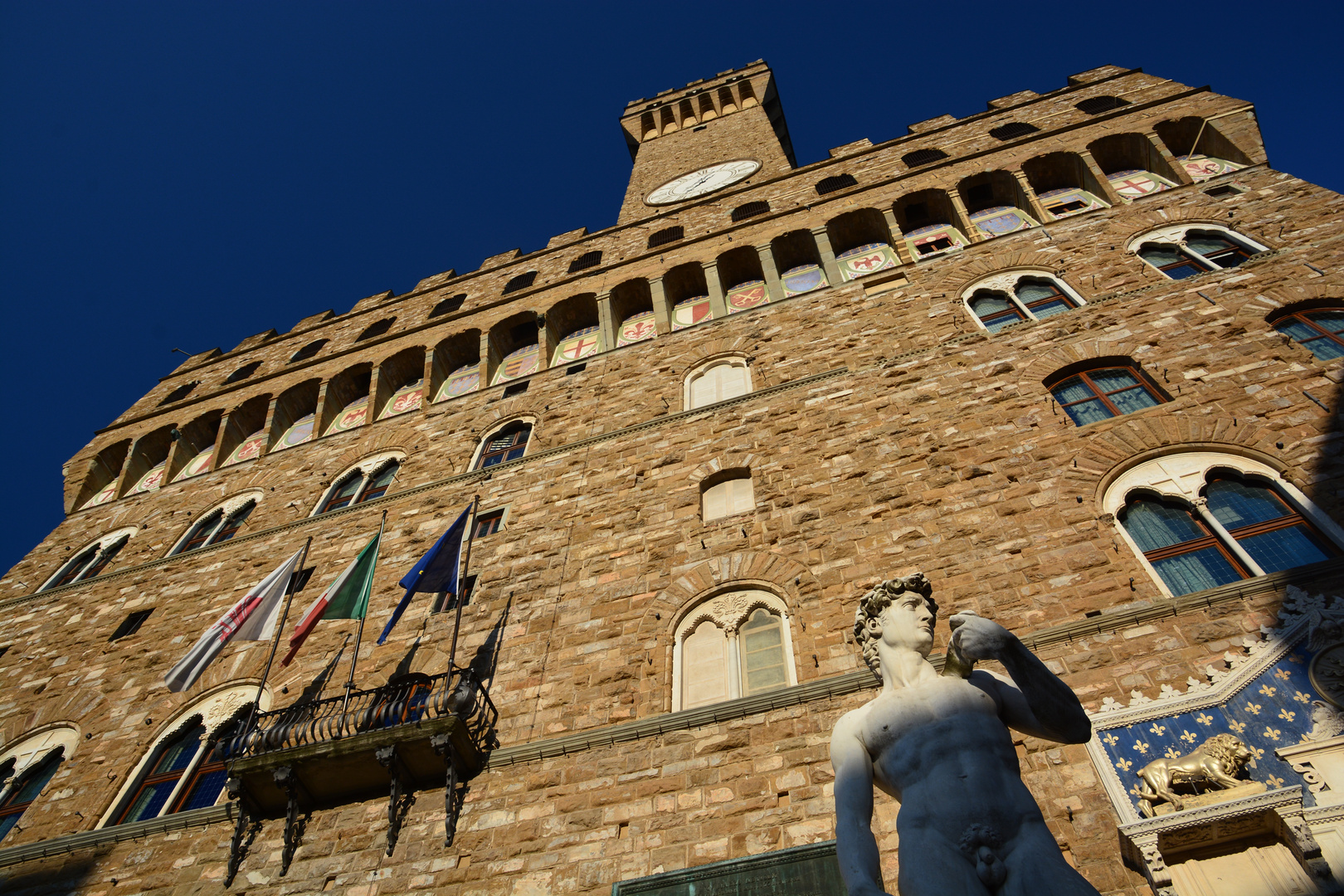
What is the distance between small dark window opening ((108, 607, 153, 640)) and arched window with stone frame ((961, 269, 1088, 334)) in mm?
11411

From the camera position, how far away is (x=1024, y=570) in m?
7.45

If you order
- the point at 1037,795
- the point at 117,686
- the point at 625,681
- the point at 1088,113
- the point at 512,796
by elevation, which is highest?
the point at 1088,113

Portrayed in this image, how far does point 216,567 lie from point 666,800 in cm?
826

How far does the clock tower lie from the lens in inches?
802

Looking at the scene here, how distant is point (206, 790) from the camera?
28.1 feet

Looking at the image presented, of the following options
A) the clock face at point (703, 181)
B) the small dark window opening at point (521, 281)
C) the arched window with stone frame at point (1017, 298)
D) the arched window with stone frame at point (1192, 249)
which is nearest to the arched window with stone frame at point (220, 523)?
the small dark window opening at point (521, 281)

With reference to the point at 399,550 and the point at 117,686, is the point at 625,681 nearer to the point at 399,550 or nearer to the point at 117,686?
the point at 399,550

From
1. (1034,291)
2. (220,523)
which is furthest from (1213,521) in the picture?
(220,523)

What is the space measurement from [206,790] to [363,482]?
537 cm

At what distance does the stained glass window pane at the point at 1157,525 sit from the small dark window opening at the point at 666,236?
10686mm

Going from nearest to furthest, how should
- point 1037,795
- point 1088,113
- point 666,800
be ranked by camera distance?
point 1037,795 < point 666,800 < point 1088,113

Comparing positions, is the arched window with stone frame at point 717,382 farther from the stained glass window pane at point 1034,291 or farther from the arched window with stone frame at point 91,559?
the arched window with stone frame at point 91,559

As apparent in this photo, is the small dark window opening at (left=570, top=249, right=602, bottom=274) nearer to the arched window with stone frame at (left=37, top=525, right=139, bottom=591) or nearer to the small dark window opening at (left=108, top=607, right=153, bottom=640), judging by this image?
the arched window with stone frame at (left=37, top=525, right=139, bottom=591)

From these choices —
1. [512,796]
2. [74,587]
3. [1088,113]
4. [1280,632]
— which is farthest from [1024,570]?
[74,587]
